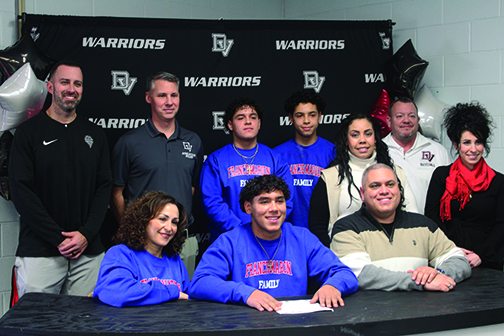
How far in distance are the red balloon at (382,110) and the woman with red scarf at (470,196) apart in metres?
0.92

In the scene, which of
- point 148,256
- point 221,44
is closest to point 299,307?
point 148,256

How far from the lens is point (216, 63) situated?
3.67 m

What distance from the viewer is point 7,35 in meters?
3.31

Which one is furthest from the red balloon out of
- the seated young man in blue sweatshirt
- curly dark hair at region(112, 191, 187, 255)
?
curly dark hair at region(112, 191, 187, 255)

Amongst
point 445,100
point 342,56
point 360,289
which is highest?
point 342,56

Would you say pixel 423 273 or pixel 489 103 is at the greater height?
pixel 489 103

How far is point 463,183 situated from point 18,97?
8.82ft

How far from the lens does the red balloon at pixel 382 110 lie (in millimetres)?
3697

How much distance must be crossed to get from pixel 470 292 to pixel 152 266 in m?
1.38

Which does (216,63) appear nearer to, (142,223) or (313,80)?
(313,80)

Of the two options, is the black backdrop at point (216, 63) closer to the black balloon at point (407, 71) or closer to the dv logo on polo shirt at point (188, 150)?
the black balloon at point (407, 71)

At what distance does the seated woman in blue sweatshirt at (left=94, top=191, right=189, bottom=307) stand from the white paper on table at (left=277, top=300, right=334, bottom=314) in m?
0.47

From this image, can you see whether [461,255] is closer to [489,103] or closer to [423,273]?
[423,273]

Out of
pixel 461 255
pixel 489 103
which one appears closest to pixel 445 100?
Answer: pixel 489 103
